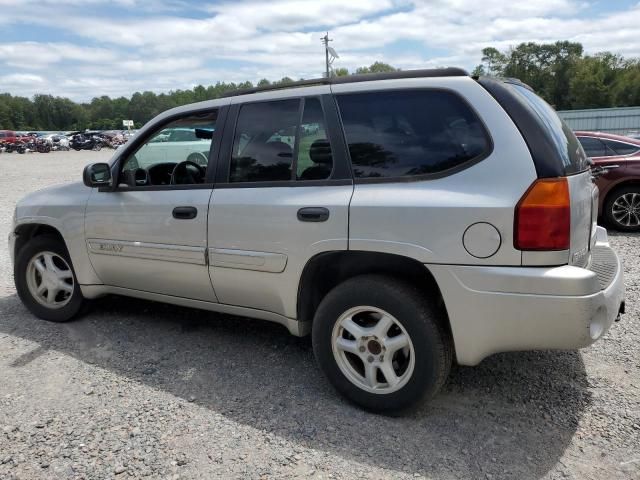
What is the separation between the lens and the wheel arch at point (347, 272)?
2.82 meters

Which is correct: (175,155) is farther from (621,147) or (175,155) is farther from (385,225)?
(621,147)

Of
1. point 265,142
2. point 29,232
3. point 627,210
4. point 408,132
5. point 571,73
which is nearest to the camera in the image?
point 408,132

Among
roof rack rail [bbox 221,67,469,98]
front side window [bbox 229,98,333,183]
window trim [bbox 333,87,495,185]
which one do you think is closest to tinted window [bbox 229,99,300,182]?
front side window [bbox 229,98,333,183]

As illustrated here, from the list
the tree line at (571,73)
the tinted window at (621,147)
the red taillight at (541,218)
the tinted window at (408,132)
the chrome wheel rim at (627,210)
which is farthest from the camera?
the tree line at (571,73)

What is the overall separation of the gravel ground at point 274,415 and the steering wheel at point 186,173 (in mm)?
1212

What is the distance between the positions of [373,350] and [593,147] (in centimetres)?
730

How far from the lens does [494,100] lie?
2.60m

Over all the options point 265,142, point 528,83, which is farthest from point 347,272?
point 528,83

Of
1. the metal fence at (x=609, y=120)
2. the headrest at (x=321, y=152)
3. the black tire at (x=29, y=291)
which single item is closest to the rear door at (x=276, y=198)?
the headrest at (x=321, y=152)

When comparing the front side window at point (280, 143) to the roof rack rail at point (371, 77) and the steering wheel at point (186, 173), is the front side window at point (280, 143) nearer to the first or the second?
the roof rack rail at point (371, 77)

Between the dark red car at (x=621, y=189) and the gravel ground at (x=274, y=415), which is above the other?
the dark red car at (x=621, y=189)

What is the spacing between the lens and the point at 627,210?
790 centimetres

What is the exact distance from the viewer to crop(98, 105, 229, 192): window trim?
346 centimetres

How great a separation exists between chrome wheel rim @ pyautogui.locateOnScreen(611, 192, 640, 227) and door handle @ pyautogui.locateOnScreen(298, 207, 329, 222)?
22.2 feet
